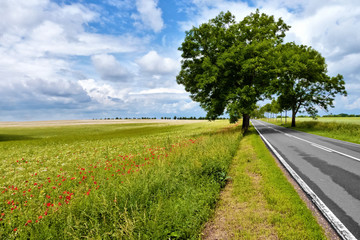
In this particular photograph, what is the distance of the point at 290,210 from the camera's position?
4441mm

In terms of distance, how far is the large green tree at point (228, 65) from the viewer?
812 inches

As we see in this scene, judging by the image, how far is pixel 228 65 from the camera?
2206 centimetres

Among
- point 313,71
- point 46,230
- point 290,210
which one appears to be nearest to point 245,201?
point 290,210

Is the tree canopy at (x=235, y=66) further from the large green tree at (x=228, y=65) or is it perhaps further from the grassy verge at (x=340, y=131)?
the grassy verge at (x=340, y=131)

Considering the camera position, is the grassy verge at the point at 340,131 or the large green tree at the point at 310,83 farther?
the large green tree at the point at 310,83

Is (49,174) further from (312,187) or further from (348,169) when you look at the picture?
(348,169)

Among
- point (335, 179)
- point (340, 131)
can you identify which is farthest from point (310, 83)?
point (335, 179)

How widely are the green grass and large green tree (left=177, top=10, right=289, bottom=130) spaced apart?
14.1m

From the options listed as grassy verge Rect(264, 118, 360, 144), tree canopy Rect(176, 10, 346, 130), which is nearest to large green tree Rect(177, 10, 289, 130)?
tree canopy Rect(176, 10, 346, 130)

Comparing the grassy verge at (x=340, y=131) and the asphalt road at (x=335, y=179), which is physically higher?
the grassy verge at (x=340, y=131)

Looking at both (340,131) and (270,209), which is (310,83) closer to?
(340,131)

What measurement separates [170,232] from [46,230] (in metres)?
2.40

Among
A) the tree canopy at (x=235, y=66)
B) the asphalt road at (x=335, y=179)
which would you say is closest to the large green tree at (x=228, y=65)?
the tree canopy at (x=235, y=66)

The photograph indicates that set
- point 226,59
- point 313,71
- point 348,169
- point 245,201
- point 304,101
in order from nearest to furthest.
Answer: point 245,201
point 348,169
point 226,59
point 313,71
point 304,101
